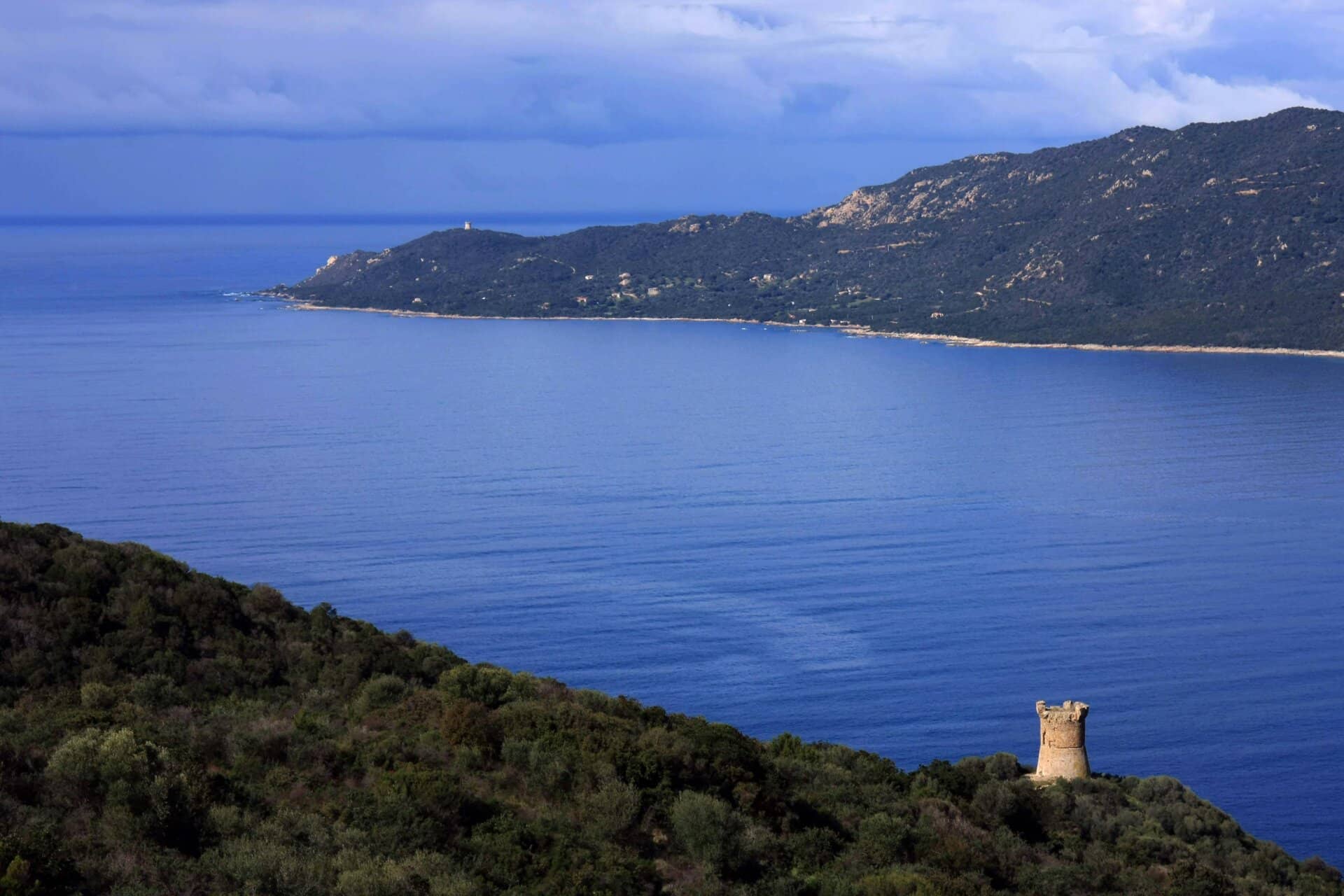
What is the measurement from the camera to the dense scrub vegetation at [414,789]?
14.7m

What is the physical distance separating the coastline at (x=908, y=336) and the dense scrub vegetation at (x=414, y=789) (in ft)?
337

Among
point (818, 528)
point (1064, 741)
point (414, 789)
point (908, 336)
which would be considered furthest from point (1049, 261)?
point (414, 789)

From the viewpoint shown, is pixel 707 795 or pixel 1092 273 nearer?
pixel 707 795

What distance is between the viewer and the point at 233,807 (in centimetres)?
1540

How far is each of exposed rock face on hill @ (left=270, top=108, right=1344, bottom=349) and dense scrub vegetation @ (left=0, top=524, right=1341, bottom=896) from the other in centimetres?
10853

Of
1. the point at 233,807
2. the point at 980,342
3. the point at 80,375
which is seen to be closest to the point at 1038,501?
the point at 233,807

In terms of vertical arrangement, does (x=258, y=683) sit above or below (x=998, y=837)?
above

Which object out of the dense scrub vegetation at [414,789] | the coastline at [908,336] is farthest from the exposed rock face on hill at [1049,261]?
the dense scrub vegetation at [414,789]

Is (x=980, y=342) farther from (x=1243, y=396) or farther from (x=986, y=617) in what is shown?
(x=986, y=617)

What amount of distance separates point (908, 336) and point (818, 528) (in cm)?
8896

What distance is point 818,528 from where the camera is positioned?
5494 cm

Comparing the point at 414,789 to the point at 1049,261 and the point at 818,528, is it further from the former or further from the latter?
the point at 1049,261

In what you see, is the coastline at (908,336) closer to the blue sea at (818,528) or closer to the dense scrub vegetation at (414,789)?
the blue sea at (818,528)

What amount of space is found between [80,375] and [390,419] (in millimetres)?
28886
